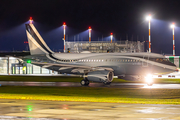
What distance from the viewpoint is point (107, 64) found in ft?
127

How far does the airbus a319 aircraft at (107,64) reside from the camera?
35.7m

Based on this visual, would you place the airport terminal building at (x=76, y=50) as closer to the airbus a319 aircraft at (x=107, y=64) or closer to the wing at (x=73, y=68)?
the airbus a319 aircraft at (x=107, y=64)

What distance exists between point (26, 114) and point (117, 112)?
5.09 m

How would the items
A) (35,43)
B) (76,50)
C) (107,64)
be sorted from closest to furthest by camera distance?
(107,64), (35,43), (76,50)

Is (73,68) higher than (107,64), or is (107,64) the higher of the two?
(107,64)

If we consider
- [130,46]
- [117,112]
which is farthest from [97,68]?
[130,46]

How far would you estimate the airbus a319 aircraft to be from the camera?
117 ft

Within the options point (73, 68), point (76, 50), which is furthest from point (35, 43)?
point (76, 50)

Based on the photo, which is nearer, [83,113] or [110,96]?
[83,113]

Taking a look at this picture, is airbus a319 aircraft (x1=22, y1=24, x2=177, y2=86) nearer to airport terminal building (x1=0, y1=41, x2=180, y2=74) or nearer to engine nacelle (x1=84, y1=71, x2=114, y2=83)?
engine nacelle (x1=84, y1=71, x2=114, y2=83)

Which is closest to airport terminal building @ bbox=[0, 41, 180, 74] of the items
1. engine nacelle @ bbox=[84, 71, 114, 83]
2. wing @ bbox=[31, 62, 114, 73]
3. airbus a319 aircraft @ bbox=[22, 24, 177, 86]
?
airbus a319 aircraft @ bbox=[22, 24, 177, 86]

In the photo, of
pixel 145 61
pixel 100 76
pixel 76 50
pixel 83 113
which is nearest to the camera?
pixel 83 113

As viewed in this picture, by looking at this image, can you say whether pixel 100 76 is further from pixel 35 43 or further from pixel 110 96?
pixel 35 43

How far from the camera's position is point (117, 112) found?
49.6 feet
